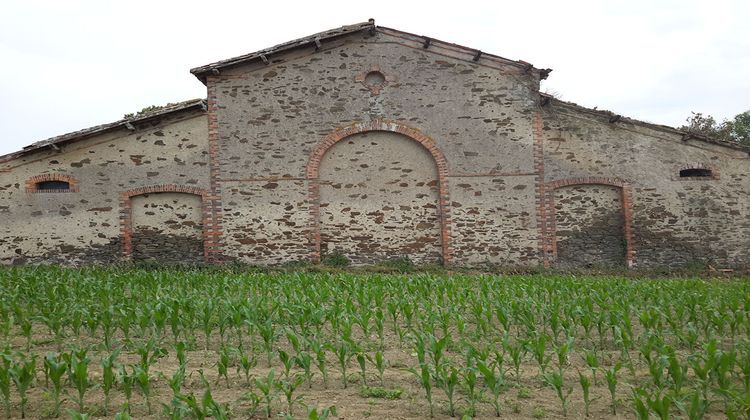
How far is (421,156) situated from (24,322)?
35.5 feet

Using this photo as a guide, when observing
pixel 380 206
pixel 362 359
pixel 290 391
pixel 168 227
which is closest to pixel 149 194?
pixel 168 227

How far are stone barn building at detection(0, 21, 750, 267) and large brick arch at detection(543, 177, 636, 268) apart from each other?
0.12ft

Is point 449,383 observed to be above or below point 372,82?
below

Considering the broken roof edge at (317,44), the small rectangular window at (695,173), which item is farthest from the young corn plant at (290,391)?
the small rectangular window at (695,173)

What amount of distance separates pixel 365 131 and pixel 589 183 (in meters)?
5.85

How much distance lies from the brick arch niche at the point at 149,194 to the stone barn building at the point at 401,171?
1.4 inches

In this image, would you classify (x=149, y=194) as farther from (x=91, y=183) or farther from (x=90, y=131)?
(x=90, y=131)

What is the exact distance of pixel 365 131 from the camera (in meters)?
15.2

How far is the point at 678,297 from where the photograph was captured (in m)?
8.52

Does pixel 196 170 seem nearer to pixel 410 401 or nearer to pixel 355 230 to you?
pixel 355 230

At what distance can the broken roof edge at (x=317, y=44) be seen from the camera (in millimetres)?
14828

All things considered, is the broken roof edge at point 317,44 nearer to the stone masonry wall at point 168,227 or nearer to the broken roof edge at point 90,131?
the broken roof edge at point 90,131

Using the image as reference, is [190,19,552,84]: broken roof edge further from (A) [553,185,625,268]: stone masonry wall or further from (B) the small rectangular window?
(B) the small rectangular window

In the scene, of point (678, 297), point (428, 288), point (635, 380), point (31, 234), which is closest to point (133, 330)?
point (428, 288)
